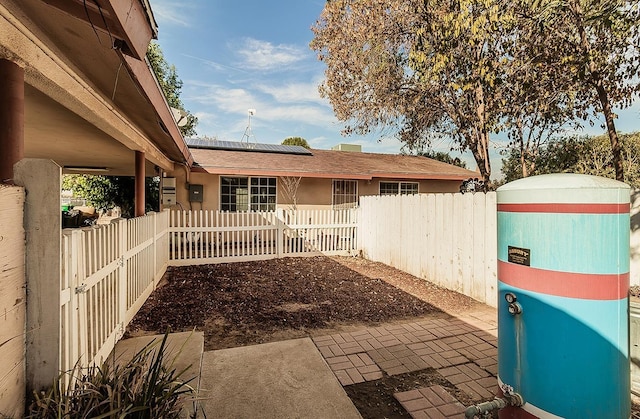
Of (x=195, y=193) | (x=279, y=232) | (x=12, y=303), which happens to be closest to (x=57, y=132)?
(x=12, y=303)

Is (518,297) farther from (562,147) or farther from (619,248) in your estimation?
(562,147)

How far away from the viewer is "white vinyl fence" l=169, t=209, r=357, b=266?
8.16 meters

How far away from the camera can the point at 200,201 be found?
10.7 m

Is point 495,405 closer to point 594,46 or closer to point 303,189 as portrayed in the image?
point 594,46

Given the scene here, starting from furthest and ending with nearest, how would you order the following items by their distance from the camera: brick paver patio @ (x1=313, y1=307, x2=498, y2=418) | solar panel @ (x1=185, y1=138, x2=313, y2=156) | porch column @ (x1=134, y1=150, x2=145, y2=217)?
solar panel @ (x1=185, y1=138, x2=313, y2=156)
porch column @ (x1=134, y1=150, x2=145, y2=217)
brick paver patio @ (x1=313, y1=307, x2=498, y2=418)

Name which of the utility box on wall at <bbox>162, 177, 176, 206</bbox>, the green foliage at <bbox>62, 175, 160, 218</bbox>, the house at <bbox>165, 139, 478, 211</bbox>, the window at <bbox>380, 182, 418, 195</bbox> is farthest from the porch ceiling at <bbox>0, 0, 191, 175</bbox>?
the green foliage at <bbox>62, 175, 160, 218</bbox>

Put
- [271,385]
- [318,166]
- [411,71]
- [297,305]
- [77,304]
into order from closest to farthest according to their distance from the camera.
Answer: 1. [77,304]
2. [271,385]
3. [297,305]
4. [411,71]
5. [318,166]

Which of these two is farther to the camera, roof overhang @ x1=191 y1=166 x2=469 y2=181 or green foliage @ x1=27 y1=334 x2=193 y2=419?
roof overhang @ x1=191 y1=166 x2=469 y2=181

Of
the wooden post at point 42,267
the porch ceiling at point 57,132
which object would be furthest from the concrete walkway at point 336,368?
the porch ceiling at point 57,132

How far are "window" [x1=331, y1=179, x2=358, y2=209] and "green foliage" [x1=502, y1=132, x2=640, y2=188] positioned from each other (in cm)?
704

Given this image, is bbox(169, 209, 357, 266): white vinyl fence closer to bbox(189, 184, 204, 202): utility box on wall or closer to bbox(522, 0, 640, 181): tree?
bbox(189, 184, 204, 202): utility box on wall

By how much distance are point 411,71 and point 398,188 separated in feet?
16.0

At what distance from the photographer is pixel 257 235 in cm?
893

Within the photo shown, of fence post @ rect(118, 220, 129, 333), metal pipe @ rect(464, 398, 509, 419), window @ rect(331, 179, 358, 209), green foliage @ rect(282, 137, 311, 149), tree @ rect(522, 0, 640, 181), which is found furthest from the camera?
green foliage @ rect(282, 137, 311, 149)
